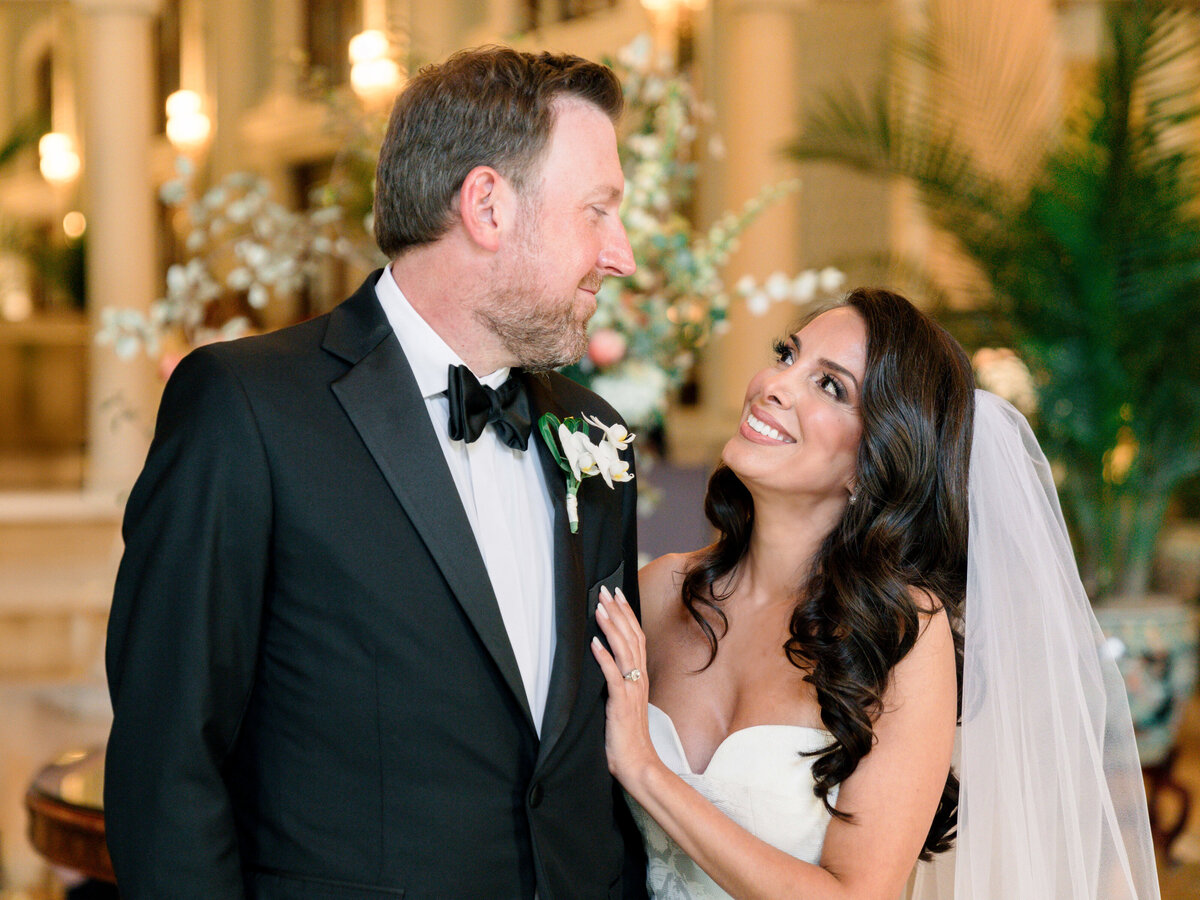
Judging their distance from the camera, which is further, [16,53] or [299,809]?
[16,53]

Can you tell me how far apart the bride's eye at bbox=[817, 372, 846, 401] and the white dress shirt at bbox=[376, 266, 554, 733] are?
659 millimetres

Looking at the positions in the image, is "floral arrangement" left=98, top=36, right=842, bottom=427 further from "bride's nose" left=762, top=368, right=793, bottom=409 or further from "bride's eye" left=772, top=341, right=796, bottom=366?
"bride's nose" left=762, top=368, right=793, bottom=409

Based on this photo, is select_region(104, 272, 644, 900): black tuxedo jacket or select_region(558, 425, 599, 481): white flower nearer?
select_region(104, 272, 644, 900): black tuxedo jacket

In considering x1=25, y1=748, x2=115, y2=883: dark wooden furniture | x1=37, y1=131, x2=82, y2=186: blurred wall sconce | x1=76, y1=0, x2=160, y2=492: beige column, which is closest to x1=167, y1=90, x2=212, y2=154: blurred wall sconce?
x1=37, y1=131, x2=82, y2=186: blurred wall sconce

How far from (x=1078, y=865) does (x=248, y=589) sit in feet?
4.85

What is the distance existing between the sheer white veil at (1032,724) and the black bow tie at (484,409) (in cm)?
91

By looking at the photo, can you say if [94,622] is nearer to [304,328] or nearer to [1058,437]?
[1058,437]

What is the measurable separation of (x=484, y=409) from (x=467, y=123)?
1.29 feet

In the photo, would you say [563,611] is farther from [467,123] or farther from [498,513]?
[467,123]

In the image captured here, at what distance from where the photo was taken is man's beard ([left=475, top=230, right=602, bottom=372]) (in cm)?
172

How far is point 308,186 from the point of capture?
1659 centimetres

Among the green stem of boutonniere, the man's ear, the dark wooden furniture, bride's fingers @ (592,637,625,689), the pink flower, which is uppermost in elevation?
the man's ear

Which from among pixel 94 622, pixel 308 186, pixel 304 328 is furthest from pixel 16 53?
pixel 304 328

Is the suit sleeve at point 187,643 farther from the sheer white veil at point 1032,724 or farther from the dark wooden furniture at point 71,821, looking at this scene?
the sheer white veil at point 1032,724
